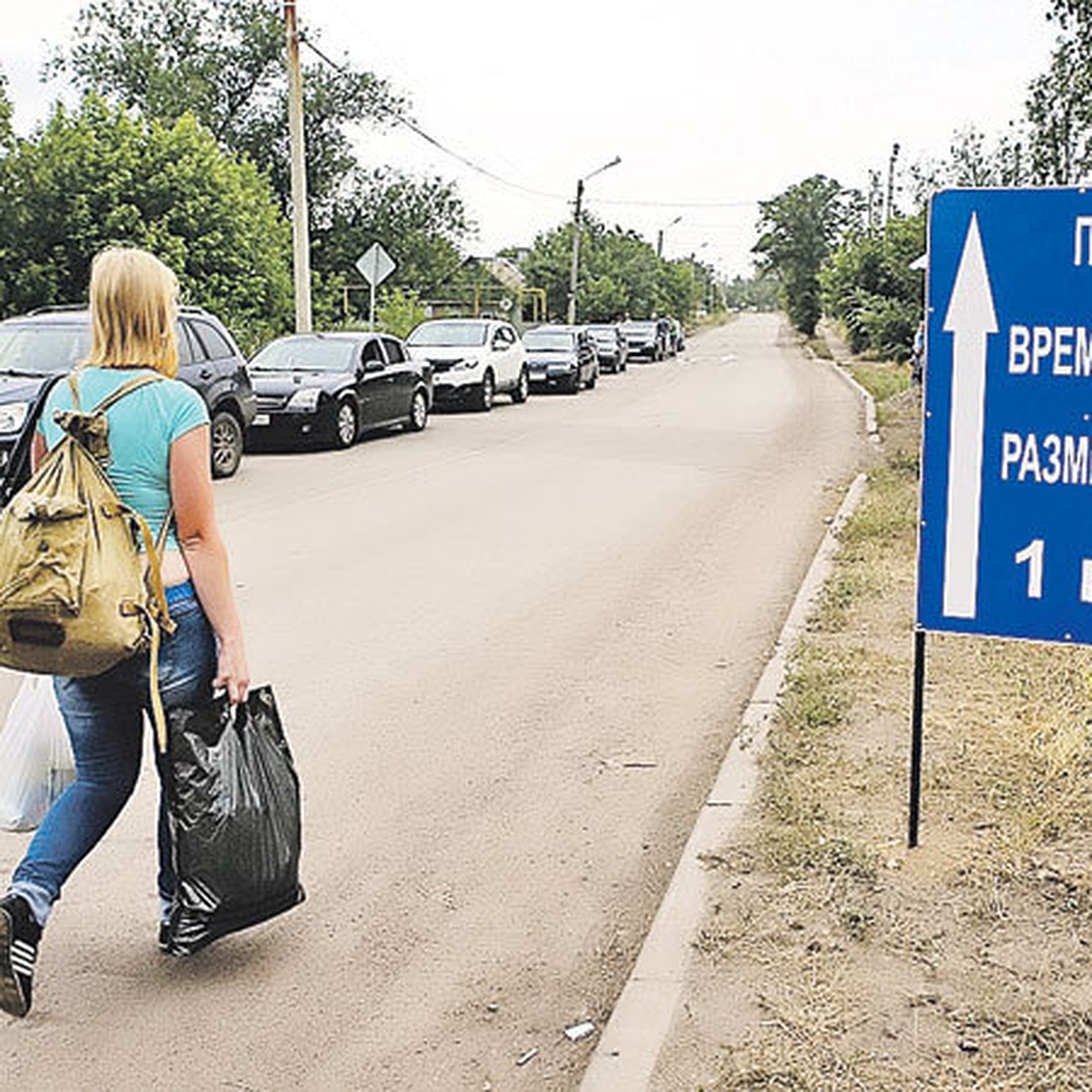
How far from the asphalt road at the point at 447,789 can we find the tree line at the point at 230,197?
1476 cm

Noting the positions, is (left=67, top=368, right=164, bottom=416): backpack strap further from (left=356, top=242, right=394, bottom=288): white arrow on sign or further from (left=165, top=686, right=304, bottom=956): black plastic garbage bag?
(left=356, top=242, right=394, bottom=288): white arrow on sign

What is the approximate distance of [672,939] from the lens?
4.46 meters

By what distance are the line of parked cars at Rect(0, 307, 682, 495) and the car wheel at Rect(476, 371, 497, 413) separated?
21mm

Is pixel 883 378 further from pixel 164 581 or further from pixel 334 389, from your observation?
pixel 164 581

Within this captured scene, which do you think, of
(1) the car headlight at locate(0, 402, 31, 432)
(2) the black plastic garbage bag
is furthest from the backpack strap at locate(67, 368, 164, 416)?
(1) the car headlight at locate(0, 402, 31, 432)

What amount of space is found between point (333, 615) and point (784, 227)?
9060cm

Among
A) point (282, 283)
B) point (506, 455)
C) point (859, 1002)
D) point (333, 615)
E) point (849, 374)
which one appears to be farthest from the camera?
point (849, 374)

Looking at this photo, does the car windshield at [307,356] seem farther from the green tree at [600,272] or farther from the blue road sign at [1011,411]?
the green tree at [600,272]

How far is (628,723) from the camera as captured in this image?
701 cm

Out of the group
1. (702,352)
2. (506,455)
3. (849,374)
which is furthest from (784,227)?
(506,455)

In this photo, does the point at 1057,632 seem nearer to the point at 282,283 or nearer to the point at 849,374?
the point at 282,283

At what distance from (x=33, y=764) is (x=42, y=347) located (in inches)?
420

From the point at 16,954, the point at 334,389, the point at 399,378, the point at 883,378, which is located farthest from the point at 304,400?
the point at 883,378

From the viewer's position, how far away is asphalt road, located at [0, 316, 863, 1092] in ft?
13.3
